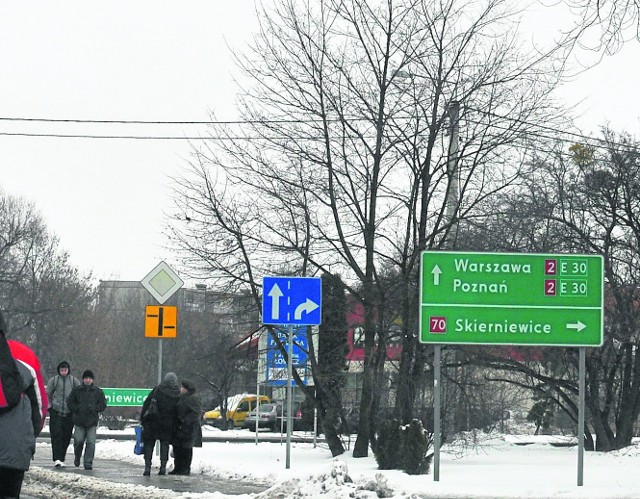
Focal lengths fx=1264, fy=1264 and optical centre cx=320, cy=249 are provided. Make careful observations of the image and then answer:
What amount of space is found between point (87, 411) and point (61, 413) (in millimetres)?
725

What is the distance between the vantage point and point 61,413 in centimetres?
1973

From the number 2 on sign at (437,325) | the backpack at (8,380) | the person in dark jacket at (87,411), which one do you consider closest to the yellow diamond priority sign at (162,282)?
the person in dark jacket at (87,411)

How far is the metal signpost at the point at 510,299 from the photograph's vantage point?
1712 cm

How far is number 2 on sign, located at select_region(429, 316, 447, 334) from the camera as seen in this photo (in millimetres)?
17156

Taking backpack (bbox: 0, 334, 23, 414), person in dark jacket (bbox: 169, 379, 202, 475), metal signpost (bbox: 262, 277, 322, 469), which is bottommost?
person in dark jacket (bbox: 169, 379, 202, 475)

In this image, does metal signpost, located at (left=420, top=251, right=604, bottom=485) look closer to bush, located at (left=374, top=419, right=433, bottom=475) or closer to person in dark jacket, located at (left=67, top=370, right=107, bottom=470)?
bush, located at (left=374, top=419, right=433, bottom=475)

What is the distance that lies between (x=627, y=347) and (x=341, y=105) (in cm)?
897

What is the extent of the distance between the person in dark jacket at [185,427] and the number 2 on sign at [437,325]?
372cm

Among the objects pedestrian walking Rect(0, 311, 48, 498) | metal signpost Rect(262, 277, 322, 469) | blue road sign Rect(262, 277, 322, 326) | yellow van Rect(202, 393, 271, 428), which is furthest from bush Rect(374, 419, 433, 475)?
yellow van Rect(202, 393, 271, 428)

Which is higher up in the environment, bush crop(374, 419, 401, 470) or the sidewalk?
bush crop(374, 419, 401, 470)

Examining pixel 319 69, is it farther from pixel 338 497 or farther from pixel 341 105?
pixel 338 497

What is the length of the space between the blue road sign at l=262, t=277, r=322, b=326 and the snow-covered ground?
2.14 m

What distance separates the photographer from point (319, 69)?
22.4 meters

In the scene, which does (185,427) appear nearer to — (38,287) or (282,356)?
(282,356)
